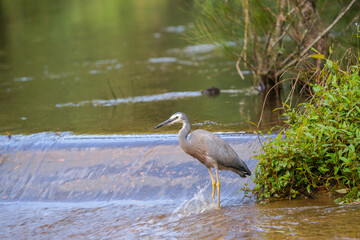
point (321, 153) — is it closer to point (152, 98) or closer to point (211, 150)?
point (211, 150)

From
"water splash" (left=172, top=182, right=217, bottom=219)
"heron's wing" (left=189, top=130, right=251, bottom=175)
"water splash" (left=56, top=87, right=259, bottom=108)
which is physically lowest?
"water splash" (left=56, top=87, right=259, bottom=108)

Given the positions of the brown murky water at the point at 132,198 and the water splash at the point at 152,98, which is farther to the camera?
the water splash at the point at 152,98

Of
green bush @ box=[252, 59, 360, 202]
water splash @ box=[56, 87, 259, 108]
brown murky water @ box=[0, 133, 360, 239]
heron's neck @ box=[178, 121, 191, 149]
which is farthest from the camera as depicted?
water splash @ box=[56, 87, 259, 108]

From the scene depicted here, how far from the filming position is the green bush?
4.70 meters

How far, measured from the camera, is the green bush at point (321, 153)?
470cm

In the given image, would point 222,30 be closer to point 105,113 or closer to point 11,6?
point 105,113

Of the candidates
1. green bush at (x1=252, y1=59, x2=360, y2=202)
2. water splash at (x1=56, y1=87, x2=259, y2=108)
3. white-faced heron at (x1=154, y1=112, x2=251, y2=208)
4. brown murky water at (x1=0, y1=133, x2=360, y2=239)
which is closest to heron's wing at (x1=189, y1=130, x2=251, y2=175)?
white-faced heron at (x1=154, y1=112, x2=251, y2=208)

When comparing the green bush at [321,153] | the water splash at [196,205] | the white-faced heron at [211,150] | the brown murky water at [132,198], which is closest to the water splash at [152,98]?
the brown murky water at [132,198]

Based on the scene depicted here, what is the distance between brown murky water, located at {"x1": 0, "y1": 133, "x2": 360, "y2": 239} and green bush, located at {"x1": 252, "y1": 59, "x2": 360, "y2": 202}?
0.18 metres

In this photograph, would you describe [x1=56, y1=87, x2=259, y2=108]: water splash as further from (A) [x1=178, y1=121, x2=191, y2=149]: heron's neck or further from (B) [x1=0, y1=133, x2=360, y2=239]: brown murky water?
(A) [x1=178, y1=121, x2=191, y2=149]: heron's neck

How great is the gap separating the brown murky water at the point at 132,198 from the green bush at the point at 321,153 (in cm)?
18

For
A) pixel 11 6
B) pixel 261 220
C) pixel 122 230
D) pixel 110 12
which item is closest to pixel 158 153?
pixel 122 230

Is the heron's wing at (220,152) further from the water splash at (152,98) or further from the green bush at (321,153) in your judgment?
the water splash at (152,98)

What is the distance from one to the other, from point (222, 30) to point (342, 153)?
4070 millimetres
